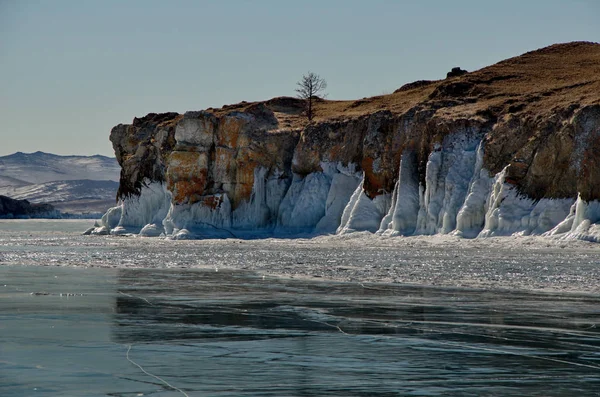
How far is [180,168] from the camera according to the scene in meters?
68.1

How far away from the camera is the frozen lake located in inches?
400

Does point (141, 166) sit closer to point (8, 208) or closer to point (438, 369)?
point (438, 369)

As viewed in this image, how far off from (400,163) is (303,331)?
42876 millimetres

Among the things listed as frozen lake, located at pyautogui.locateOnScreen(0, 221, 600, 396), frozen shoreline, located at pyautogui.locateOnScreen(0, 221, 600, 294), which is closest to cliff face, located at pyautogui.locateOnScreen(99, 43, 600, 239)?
frozen shoreline, located at pyautogui.locateOnScreen(0, 221, 600, 294)

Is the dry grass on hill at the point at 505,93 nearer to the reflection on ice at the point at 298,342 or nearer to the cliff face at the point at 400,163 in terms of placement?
the cliff face at the point at 400,163

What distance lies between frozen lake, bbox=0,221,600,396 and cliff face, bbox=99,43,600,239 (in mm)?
18871

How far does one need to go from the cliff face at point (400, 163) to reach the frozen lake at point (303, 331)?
1887 cm

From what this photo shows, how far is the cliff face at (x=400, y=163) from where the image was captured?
47969 mm

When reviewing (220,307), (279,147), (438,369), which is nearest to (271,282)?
(220,307)

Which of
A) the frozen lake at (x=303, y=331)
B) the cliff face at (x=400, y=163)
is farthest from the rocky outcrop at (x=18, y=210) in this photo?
the frozen lake at (x=303, y=331)

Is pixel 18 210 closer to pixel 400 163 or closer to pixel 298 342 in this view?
pixel 400 163

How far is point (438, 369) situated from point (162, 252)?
32.5m

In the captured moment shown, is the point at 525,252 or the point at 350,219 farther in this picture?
the point at 350,219

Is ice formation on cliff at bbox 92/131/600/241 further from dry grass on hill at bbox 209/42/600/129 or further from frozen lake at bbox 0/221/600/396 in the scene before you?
frozen lake at bbox 0/221/600/396
